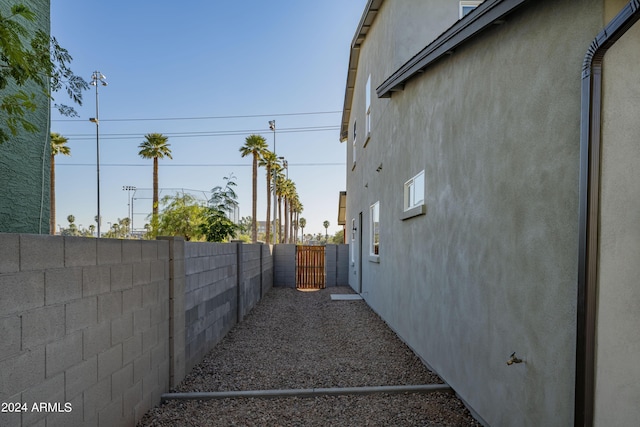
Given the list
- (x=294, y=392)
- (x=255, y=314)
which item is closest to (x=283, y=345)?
(x=294, y=392)

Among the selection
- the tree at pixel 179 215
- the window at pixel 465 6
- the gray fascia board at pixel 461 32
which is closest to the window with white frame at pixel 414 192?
the gray fascia board at pixel 461 32

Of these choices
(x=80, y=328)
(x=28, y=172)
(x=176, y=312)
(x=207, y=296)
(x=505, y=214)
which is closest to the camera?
(x=80, y=328)

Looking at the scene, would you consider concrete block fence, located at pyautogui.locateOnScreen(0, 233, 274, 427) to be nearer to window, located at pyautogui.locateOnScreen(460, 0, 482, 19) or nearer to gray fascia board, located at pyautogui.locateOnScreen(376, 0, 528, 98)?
gray fascia board, located at pyautogui.locateOnScreen(376, 0, 528, 98)

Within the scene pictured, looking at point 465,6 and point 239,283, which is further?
point 239,283

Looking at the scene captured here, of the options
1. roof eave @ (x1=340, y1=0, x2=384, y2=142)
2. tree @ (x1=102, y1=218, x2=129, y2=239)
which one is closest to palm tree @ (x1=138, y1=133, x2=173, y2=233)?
tree @ (x1=102, y1=218, x2=129, y2=239)

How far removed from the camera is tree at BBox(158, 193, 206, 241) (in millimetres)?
18891

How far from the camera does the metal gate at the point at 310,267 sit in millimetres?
15695

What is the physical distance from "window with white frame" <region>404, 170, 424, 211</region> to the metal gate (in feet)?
31.5

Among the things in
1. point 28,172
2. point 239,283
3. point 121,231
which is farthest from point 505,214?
point 121,231

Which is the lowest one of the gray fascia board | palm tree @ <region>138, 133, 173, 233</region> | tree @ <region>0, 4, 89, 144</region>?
tree @ <region>0, 4, 89, 144</region>

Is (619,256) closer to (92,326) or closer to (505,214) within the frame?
(505,214)

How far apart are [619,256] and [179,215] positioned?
18.8m

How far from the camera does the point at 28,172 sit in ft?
18.2

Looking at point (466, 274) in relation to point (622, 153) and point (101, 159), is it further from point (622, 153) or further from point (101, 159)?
point (101, 159)
